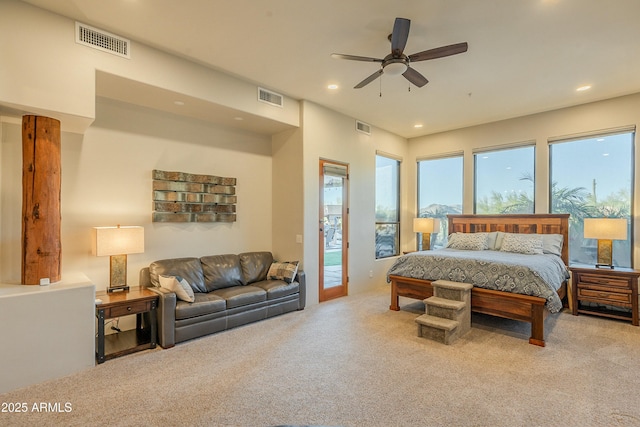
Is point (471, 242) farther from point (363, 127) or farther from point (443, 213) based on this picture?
point (363, 127)

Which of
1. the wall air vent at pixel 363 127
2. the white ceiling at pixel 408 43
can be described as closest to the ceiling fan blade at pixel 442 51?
the white ceiling at pixel 408 43

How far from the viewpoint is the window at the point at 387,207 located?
22.0 feet

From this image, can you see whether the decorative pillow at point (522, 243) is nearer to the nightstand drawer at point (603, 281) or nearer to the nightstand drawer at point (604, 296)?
the nightstand drawer at point (603, 281)

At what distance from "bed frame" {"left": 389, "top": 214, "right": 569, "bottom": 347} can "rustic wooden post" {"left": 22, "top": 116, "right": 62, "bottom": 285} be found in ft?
13.7

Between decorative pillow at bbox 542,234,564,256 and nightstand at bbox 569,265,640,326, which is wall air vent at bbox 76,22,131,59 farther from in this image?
nightstand at bbox 569,265,640,326

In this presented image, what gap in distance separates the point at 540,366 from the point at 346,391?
193cm

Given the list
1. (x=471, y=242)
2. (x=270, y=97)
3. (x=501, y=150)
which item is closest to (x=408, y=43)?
(x=270, y=97)

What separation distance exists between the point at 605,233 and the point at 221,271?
542 cm

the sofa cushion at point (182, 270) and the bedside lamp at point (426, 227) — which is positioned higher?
the bedside lamp at point (426, 227)

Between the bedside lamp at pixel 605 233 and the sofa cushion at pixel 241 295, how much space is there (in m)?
4.73

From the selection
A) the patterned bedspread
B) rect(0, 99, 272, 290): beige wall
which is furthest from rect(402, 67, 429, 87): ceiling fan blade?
rect(0, 99, 272, 290): beige wall

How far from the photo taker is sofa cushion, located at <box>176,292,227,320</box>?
353 cm

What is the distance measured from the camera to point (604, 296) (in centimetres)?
438

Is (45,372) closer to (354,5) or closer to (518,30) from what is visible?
(354,5)
